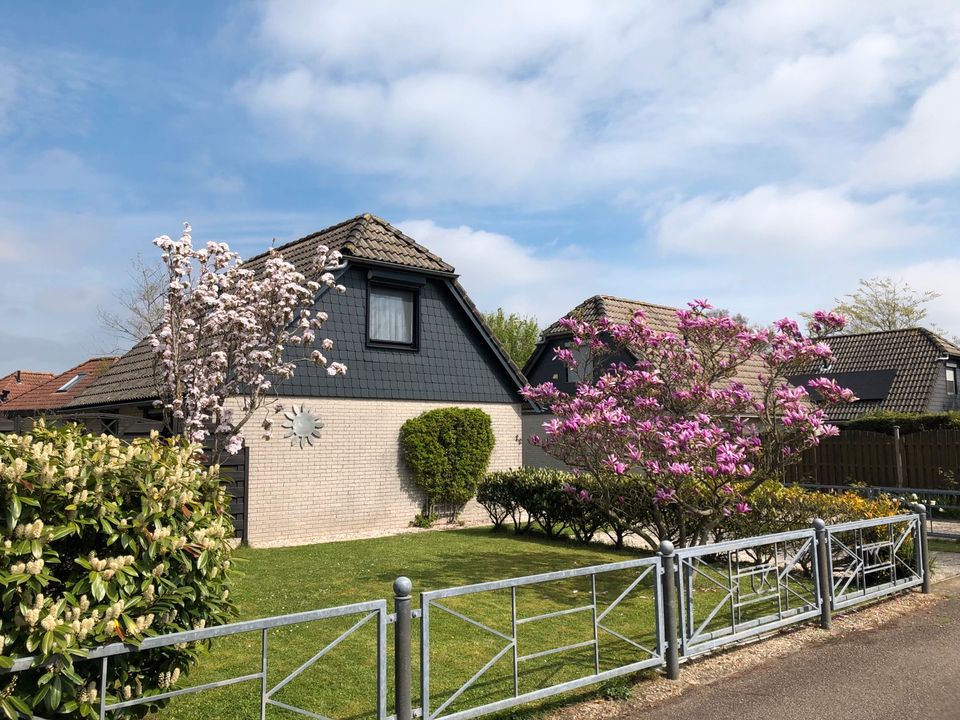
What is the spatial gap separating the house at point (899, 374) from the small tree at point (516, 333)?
2711 centimetres

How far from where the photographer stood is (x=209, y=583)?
5145 mm

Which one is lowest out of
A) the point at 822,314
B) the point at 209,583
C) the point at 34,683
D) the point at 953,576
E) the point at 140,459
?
the point at 953,576

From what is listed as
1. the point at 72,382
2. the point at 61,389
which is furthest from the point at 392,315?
the point at 61,389

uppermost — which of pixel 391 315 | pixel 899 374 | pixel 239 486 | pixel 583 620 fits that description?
pixel 391 315

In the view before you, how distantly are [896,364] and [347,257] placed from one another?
27.0 m

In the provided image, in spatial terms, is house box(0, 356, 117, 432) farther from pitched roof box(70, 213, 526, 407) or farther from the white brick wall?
the white brick wall

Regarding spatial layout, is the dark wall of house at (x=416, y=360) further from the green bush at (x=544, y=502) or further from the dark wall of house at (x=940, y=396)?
the dark wall of house at (x=940, y=396)

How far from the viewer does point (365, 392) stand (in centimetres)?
1591

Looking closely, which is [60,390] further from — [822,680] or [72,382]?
[822,680]

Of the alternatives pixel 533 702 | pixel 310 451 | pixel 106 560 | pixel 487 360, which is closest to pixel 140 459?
pixel 106 560

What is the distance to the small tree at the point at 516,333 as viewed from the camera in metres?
58.2

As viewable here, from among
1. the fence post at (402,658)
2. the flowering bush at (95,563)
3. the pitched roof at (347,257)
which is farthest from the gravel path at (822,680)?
the pitched roof at (347,257)

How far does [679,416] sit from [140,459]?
24.3 feet

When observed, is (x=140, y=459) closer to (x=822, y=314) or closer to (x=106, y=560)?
(x=106, y=560)
